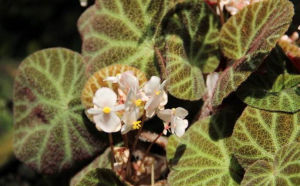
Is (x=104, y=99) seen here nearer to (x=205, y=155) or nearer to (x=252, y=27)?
(x=205, y=155)

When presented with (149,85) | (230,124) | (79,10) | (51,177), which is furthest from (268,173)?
(79,10)

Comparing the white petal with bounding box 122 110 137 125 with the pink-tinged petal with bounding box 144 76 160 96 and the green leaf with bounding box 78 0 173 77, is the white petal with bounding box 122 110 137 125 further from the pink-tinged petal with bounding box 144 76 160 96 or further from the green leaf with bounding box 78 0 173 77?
the green leaf with bounding box 78 0 173 77

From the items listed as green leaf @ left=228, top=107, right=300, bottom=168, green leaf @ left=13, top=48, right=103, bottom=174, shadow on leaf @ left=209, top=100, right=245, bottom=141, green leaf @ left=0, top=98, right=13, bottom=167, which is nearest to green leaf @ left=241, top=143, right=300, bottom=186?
green leaf @ left=228, top=107, right=300, bottom=168

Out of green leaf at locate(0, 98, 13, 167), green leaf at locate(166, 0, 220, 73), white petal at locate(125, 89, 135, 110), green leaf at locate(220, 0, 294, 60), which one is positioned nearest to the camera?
white petal at locate(125, 89, 135, 110)

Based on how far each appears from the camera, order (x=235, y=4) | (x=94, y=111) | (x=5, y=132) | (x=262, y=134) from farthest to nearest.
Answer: (x=5, y=132), (x=235, y=4), (x=262, y=134), (x=94, y=111)

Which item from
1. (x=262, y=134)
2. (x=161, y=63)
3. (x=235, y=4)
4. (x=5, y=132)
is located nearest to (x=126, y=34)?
(x=161, y=63)

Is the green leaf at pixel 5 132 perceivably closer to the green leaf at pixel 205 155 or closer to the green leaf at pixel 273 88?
the green leaf at pixel 205 155
